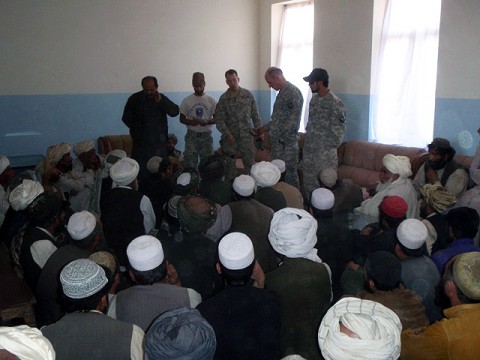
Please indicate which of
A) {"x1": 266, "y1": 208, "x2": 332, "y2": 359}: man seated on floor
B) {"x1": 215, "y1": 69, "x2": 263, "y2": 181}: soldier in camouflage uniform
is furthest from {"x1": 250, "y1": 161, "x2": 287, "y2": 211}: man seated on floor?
{"x1": 215, "y1": 69, "x2": 263, "y2": 181}: soldier in camouflage uniform

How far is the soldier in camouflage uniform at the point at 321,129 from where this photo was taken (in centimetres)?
495

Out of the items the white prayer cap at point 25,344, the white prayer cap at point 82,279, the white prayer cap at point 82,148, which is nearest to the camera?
the white prayer cap at point 25,344

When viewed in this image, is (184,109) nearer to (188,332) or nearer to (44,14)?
(44,14)

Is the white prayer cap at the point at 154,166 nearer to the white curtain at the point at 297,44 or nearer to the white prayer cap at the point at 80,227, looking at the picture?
the white prayer cap at the point at 80,227

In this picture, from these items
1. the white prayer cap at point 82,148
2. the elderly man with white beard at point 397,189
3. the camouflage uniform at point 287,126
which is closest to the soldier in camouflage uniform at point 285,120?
the camouflage uniform at point 287,126

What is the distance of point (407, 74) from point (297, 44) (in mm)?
2416

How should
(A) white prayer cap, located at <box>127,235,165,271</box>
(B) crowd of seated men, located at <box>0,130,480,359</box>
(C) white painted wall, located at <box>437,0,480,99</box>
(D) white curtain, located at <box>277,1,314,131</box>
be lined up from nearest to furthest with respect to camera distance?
1. (B) crowd of seated men, located at <box>0,130,480,359</box>
2. (A) white prayer cap, located at <box>127,235,165,271</box>
3. (C) white painted wall, located at <box>437,0,480,99</box>
4. (D) white curtain, located at <box>277,1,314,131</box>

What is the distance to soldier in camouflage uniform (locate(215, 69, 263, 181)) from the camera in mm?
5828

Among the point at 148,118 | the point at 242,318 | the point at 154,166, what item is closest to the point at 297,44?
the point at 148,118

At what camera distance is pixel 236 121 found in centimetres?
590

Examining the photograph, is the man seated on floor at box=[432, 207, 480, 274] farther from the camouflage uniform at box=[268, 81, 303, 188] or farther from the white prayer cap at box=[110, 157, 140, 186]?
the camouflage uniform at box=[268, 81, 303, 188]

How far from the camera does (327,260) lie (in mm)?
2646

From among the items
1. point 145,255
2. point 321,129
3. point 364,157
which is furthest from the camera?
point 364,157

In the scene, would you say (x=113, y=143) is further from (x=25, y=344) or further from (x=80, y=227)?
(x=25, y=344)
